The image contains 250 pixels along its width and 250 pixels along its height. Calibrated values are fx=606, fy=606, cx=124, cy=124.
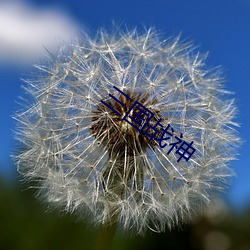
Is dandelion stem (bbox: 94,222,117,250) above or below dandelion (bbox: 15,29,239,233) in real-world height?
below

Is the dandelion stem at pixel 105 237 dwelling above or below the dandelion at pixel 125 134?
below

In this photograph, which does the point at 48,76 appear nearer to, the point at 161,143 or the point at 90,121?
the point at 90,121

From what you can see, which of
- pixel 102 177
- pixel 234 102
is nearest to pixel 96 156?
pixel 102 177
